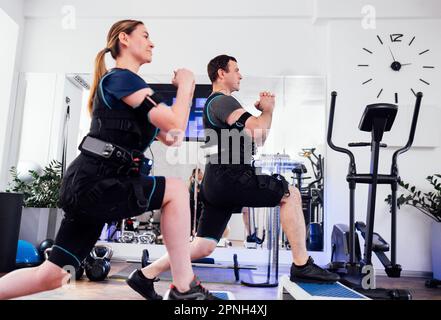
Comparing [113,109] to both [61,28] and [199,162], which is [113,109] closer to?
[199,162]

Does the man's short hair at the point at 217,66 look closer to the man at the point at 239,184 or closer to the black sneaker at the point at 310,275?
the man at the point at 239,184

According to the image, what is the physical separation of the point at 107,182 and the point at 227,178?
76cm

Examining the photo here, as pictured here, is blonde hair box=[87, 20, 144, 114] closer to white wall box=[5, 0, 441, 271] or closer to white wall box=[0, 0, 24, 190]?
white wall box=[5, 0, 441, 271]

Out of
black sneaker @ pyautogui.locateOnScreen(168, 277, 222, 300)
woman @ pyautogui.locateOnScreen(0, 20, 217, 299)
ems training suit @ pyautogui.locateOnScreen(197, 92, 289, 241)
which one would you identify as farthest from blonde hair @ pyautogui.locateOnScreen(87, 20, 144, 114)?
black sneaker @ pyautogui.locateOnScreen(168, 277, 222, 300)

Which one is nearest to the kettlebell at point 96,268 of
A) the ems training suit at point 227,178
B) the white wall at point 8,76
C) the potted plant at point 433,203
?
the ems training suit at point 227,178

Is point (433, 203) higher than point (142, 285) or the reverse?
higher

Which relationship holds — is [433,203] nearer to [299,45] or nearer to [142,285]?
[299,45]

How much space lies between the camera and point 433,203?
12.4 ft

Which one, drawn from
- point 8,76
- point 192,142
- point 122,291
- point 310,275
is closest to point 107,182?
point 310,275

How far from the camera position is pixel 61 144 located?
4.86 m

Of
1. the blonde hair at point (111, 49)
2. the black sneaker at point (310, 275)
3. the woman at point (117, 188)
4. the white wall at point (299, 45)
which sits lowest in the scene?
the black sneaker at point (310, 275)

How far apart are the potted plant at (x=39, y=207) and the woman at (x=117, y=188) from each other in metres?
2.49

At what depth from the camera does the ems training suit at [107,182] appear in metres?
1.39

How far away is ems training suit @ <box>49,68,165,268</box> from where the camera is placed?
1389mm
